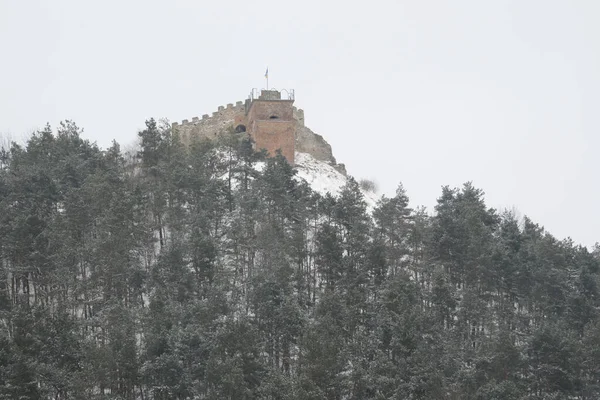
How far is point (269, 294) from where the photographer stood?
34.8 m

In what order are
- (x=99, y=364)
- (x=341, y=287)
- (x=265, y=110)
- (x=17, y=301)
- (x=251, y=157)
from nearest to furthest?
(x=99, y=364), (x=17, y=301), (x=341, y=287), (x=251, y=157), (x=265, y=110)

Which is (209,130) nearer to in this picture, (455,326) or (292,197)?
(292,197)

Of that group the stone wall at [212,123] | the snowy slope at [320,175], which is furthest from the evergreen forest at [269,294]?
the stone wall at [212,123]

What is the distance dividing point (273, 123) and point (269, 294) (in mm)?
27972

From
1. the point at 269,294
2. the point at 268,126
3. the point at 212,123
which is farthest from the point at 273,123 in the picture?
the point at 269,294

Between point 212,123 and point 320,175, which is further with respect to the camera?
point 212,123

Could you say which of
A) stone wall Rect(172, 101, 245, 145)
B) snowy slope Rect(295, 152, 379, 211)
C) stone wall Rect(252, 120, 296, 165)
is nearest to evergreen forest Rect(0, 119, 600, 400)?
snowy slope Rect(295, 152, 379, 211)

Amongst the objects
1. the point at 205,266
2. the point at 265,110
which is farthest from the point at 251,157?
the point at 205,266

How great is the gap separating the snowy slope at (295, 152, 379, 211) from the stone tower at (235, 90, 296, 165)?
67.8 inches

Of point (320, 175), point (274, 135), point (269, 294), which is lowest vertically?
point (269, 294)

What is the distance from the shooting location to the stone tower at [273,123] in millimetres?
60312

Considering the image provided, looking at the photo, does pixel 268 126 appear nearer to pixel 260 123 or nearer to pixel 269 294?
pixel 260 123

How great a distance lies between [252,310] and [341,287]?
5256 mm

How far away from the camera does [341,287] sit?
38.4m
